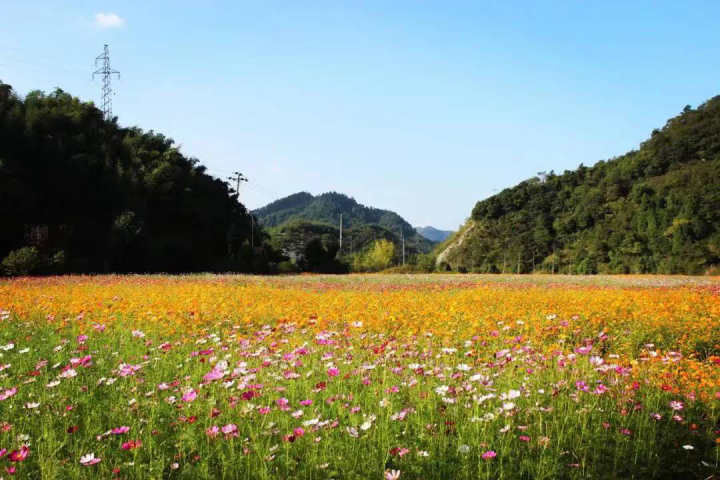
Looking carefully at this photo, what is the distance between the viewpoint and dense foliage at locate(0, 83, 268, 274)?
2732 centimetres

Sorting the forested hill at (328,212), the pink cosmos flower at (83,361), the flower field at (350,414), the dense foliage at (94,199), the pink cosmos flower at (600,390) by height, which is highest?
the forested hill at (328,212)

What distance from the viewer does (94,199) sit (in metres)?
34.2

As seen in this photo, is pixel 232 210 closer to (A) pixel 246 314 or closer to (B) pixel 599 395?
(A) pixel 246 314

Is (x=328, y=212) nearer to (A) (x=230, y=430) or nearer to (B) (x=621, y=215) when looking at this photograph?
(B) (x=621, y=215)

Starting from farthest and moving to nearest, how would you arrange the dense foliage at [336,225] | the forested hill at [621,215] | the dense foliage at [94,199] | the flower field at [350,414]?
the dense foliage at [336,225]
the forested hill at [621,215]
the dense foliage at [94,199]
the flower field at [350,414]

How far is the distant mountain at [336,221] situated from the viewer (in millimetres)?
103294

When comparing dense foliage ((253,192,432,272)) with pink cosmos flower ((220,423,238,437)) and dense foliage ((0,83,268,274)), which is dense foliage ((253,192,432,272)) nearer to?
dense foliage ((0,83,268,274))

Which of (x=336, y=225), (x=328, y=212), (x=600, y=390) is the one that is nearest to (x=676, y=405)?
(x=600, y=390)

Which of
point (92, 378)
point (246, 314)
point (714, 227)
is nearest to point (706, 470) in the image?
point (92, 378)

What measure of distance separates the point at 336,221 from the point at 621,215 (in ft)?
349

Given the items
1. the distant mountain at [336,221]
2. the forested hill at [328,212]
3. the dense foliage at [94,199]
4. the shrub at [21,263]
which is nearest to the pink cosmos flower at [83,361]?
the shrub at [21,263]

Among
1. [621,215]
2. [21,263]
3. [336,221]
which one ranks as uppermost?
[336,221]

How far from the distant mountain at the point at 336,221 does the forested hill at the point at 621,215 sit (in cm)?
3095

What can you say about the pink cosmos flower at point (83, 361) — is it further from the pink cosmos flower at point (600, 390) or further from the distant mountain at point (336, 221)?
the distant mountain at point (336, 221)
